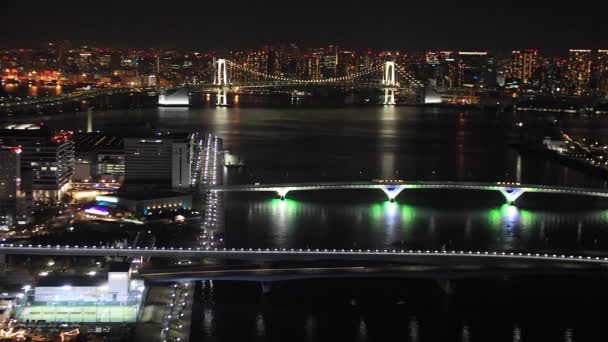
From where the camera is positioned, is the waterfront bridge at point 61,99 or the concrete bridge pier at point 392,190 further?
the waterfront bridge at point 61,99

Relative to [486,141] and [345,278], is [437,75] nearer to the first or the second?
[486,141]

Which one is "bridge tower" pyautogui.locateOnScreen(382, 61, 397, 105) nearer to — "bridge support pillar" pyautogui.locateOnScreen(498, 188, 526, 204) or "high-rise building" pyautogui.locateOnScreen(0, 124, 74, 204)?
"bridge support pillar" pyautogui.locateOnScreen(498, 188, 526, 204)

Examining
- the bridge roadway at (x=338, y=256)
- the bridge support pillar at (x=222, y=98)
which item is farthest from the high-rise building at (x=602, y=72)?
the bridge roadway at (x=338, y=256)

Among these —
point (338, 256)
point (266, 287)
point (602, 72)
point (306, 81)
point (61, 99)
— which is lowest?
point (266, 287)

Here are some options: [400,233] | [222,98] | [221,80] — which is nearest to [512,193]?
[400,233]

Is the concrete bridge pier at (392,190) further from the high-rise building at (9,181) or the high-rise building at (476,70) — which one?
the high-rise building at (476,70)

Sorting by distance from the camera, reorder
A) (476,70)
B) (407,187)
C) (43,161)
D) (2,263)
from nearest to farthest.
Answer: (2,263) → (43,161) → (407,187) → (476,70)

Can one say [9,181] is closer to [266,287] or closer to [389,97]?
[266,287]
